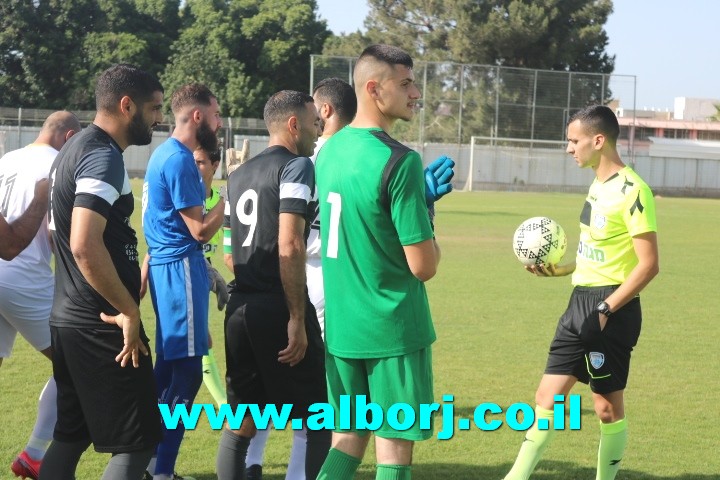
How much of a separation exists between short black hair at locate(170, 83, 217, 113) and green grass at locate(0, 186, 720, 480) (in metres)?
2.22

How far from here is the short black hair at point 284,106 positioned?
5176mm

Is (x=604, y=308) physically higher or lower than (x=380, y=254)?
lower

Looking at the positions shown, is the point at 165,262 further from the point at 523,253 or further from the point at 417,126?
the point at 417,126

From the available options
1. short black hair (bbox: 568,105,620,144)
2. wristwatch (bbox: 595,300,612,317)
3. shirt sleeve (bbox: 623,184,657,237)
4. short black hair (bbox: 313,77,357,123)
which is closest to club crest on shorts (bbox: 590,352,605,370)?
wristwatch (bbox: 595,300,612,317)

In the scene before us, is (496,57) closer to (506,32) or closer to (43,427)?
(506,32)

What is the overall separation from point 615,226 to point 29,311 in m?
3.45

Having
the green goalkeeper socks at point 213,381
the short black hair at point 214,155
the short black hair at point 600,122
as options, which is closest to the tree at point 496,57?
the green goalkeeper socks at point 213,381

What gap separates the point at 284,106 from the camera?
5.18m

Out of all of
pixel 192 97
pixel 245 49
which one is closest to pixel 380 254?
pixel 192 97

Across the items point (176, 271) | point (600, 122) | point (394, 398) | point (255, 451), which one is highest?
point (600, 122)

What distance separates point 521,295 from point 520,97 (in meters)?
37.3

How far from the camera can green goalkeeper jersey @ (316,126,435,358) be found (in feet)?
12.4

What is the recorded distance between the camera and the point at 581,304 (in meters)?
5.44

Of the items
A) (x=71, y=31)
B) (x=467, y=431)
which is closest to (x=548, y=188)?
(x=71, y=31)
